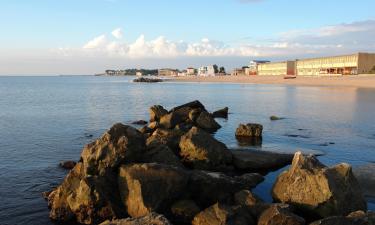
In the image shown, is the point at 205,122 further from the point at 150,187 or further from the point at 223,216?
the point at 223,216

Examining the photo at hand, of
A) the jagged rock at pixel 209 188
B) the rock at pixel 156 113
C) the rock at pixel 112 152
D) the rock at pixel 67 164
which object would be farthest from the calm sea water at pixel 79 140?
the rock at pixel 156 113

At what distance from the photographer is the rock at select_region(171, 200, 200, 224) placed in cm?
1570

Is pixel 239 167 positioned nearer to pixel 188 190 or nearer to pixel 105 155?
pixel 188 190

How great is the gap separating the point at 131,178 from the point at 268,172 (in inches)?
375

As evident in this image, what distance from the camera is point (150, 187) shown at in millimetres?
15789

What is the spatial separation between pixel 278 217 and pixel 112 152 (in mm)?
7637

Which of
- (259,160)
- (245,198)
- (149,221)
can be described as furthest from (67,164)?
(149,221)

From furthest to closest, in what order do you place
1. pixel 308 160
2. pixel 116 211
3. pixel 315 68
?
pixel 315 68 → pixel 308 160 → pixel 116 211

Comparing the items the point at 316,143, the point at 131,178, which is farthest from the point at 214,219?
the point at 316,143

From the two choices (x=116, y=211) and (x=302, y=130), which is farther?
(x=302, y=130)

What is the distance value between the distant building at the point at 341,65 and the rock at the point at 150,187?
15338cm

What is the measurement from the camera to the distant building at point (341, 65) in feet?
509

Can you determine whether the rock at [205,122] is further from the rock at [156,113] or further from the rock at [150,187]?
the rock at [150,187]

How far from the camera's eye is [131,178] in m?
16.1
